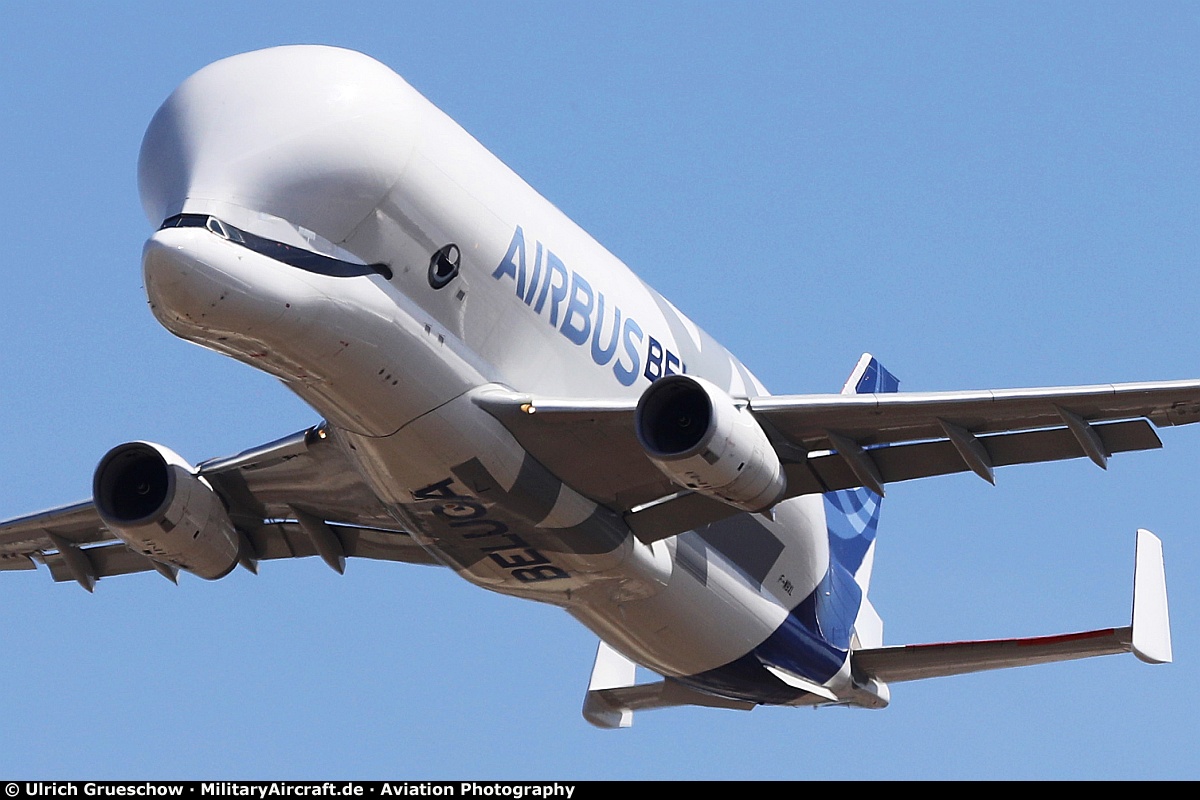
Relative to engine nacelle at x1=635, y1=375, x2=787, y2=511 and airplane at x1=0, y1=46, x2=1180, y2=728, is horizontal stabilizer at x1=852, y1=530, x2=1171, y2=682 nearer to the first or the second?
airplane at x1=0, y1=46, x2=1180, y2=728

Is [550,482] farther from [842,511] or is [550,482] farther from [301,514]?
[842,511]

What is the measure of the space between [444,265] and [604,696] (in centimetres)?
1074

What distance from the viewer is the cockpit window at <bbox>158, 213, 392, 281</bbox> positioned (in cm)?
2353

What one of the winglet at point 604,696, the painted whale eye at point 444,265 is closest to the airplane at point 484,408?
the painted whale eye at point 444,265

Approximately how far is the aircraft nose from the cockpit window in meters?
0.15

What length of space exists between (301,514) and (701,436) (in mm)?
8407

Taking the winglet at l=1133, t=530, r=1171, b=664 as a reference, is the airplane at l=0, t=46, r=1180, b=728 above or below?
above

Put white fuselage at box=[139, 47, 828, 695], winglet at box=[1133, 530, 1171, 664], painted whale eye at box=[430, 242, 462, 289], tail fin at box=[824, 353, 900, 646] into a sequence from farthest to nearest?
1. tail fin at box=[824, 353, 900, 646]
2. winglet at box=[1133, 530, 1171, 664]
3. painted whale eye at box=[430, 242, 462, 289]
4. white fuselage at box=[139, 47, 828, 695]

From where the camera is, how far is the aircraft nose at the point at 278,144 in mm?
23969

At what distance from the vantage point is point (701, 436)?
81.6 ft

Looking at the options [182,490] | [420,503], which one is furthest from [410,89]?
[182,490]

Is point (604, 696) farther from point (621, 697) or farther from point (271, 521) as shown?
point (271, 521)

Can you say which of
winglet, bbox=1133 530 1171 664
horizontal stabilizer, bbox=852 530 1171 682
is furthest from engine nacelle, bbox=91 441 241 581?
winglet, bbox=1133 530 1171 664
